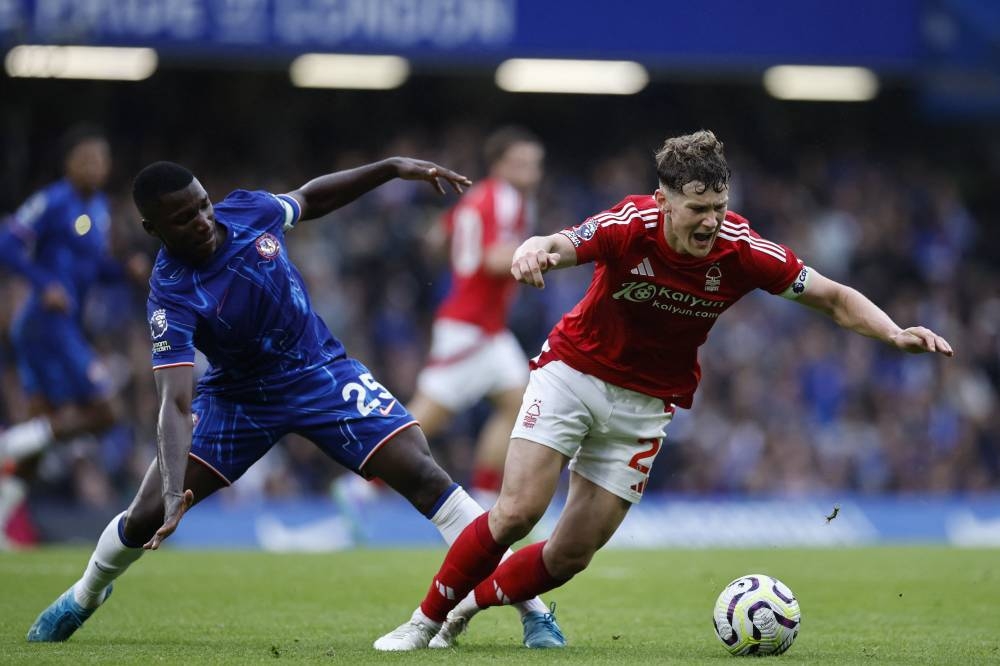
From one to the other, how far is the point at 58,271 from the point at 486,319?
3.62m

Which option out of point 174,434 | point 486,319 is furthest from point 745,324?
point 174,434

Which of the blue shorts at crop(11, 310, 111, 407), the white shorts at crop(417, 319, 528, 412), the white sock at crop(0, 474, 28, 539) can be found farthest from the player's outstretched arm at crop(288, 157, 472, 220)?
the white sock at crop(0, 474, 28, 539)

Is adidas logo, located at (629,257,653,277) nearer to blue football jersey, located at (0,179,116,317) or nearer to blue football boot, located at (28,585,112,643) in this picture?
blue football boot, located at (28,585,112,643)

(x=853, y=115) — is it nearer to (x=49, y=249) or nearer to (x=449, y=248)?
(x=449, y=248)

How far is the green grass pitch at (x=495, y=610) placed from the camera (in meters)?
5.97

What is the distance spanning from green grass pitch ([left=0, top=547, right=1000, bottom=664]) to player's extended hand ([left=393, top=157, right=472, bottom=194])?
218 centimetres

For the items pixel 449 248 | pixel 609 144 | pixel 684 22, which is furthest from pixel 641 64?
pixel 449 248

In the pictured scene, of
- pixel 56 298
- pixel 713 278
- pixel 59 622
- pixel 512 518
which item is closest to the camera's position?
pixel 512 518

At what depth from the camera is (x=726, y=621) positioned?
19.7ft

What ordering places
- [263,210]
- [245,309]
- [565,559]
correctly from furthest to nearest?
[263,210], [245,309], [565,559]

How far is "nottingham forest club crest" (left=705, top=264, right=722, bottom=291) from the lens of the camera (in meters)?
5.97

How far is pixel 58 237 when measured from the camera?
1165 cm

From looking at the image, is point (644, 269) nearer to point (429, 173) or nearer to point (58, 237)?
point (429, 173)

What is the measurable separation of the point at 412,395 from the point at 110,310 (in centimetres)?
373
